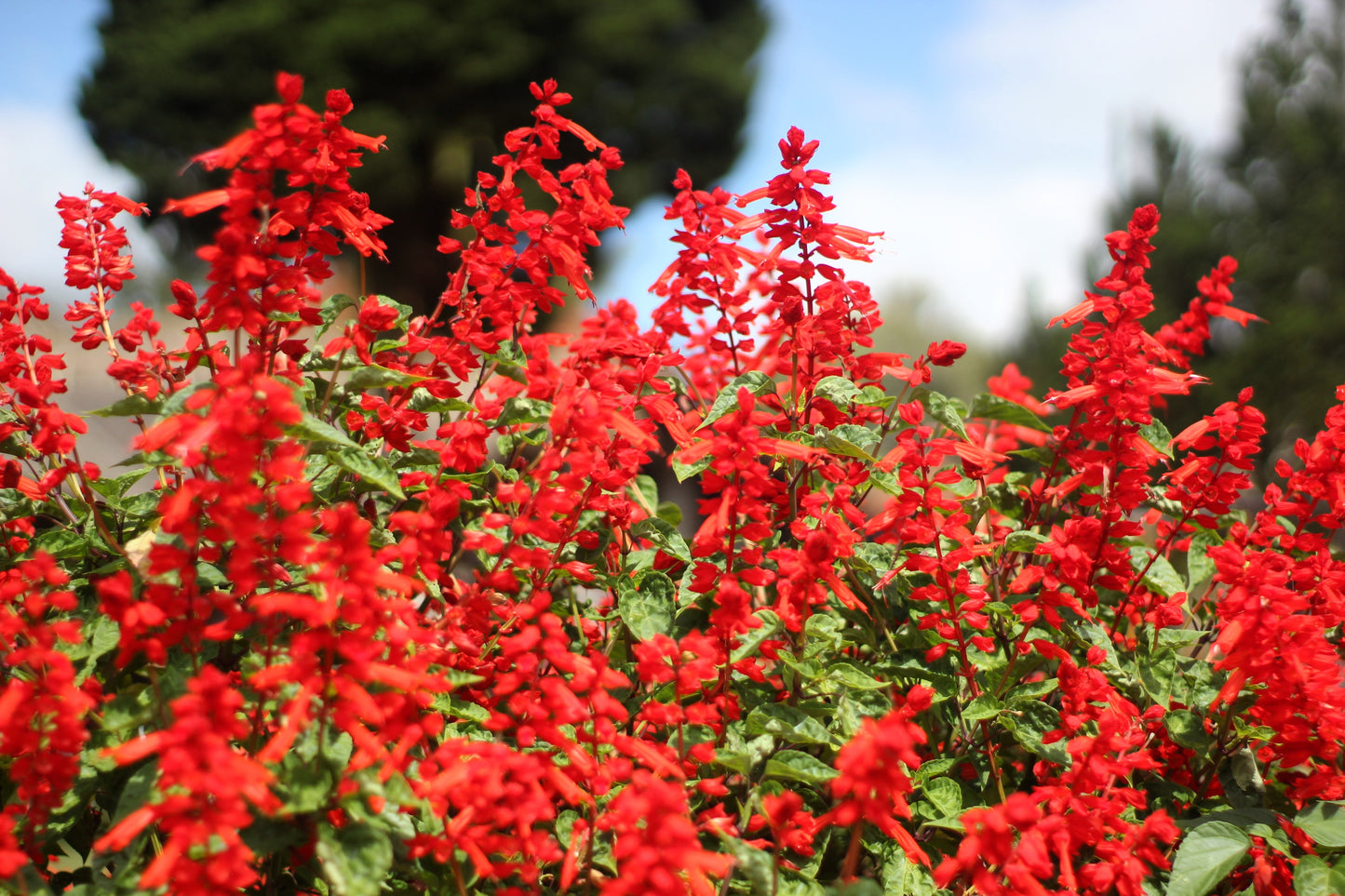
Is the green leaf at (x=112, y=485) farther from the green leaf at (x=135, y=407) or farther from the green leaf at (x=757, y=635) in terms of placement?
the green leaf at (x=757, y=635)

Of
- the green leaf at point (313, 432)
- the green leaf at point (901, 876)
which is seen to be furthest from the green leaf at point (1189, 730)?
the green leaf at point (313, 432)

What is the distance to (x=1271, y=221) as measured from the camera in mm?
18062

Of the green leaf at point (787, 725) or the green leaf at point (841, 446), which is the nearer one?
the green leaf at point (787, 725)

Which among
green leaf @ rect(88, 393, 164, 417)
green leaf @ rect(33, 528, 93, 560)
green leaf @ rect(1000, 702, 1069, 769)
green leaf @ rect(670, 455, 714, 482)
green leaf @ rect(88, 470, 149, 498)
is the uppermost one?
green leaf @ rect(670, 455, 714, 482)

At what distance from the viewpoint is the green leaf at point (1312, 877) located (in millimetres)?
1271

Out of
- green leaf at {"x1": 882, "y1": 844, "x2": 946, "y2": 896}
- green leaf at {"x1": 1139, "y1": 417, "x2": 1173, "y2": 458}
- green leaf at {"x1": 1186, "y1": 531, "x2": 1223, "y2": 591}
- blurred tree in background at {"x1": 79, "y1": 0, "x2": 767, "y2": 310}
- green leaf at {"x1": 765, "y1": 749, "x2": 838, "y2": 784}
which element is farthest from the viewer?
blurred tree in background at {"x1": 79, "y1": 0, "x2": 767, "y2": 310}

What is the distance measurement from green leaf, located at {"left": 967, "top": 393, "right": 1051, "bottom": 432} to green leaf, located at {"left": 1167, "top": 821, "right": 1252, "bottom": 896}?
74 cm

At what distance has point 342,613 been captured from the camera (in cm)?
91

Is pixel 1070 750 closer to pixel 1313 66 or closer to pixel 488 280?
pixel 488 280

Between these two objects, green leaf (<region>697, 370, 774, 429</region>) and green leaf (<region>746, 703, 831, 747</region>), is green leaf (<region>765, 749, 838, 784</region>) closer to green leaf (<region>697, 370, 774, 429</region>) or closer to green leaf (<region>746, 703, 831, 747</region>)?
green leaf (<region>746, 703, 831, 747</region>)

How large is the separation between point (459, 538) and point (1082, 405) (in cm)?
112

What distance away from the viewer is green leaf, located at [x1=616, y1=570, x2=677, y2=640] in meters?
1.32

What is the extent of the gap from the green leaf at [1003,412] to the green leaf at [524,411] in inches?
35.3

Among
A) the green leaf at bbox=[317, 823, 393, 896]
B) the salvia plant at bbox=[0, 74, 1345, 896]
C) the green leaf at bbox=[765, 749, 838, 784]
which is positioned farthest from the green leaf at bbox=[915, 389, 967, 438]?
the green leaf at bbox=[317, 823, 393, 896]
